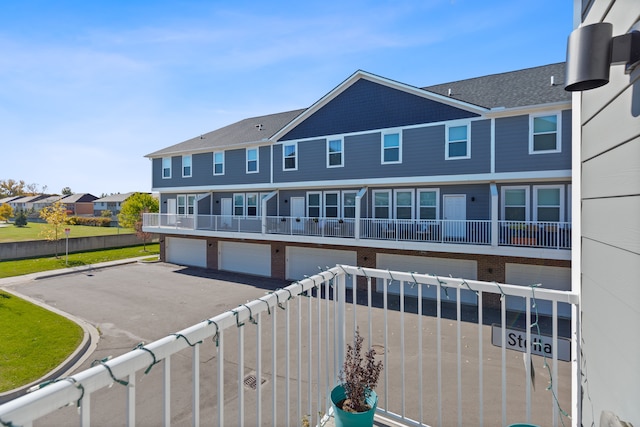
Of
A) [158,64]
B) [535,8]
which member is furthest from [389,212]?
[535,8]

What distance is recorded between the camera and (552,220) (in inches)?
493

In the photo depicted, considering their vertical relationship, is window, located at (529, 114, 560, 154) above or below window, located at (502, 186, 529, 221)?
above

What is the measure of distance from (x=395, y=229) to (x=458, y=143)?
4546mm

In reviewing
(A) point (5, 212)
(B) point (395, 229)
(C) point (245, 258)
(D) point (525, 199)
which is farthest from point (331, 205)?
(A) point (5, 212)

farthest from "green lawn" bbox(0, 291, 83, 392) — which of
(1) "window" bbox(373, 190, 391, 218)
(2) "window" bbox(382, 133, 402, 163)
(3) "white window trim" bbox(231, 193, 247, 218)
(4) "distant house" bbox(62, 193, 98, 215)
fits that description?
(4) "distant house" bbox(62, 193, 98, 215)

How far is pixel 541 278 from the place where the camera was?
499 inches

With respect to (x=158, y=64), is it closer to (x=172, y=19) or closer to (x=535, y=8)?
(x=172, y=19)

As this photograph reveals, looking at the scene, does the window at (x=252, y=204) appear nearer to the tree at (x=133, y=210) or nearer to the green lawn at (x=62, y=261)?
the green lawn at (x=62, y=261)

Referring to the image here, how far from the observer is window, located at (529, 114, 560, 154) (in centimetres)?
1204

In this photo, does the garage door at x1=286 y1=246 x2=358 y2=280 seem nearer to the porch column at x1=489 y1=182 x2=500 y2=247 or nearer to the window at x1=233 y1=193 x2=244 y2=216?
the window at x1=233 y1=193 x2=244 y2=216

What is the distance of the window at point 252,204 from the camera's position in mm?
19953

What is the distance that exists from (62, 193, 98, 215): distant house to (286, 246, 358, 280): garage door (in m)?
72.4

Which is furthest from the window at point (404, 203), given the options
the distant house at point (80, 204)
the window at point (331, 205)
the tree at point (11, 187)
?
the tree at point (11, 187)

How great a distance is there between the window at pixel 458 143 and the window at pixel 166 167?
18.9m
